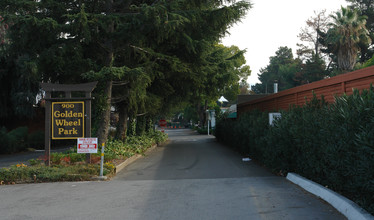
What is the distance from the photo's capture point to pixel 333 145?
6293mm

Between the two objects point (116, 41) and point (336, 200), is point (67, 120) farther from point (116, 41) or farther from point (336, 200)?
point (336, 200)

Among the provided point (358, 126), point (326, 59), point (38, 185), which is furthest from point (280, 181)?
point (326, 59)

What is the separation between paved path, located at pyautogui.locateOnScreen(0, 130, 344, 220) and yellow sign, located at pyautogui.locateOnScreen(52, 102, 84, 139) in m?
2.96

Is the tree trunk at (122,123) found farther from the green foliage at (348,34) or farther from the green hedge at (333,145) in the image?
the green foliage at (348,34)

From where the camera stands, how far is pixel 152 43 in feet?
54.2

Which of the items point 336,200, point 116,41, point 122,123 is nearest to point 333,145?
point 336,200

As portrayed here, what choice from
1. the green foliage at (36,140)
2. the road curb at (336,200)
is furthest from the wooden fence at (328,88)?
the green foliage at (36,140)

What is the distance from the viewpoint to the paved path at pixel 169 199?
5.96m

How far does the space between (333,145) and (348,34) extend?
123 ft

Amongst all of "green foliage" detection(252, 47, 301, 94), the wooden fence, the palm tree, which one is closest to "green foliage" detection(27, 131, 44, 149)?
the wooden fence

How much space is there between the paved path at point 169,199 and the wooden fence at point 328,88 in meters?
2.71

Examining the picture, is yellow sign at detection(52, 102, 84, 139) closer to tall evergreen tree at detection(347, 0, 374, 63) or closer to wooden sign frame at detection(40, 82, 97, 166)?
wooden sign frame at detection(40, 82, 97, 166)

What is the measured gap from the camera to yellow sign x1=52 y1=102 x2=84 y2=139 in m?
12.2

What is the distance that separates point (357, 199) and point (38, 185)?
787 cm
